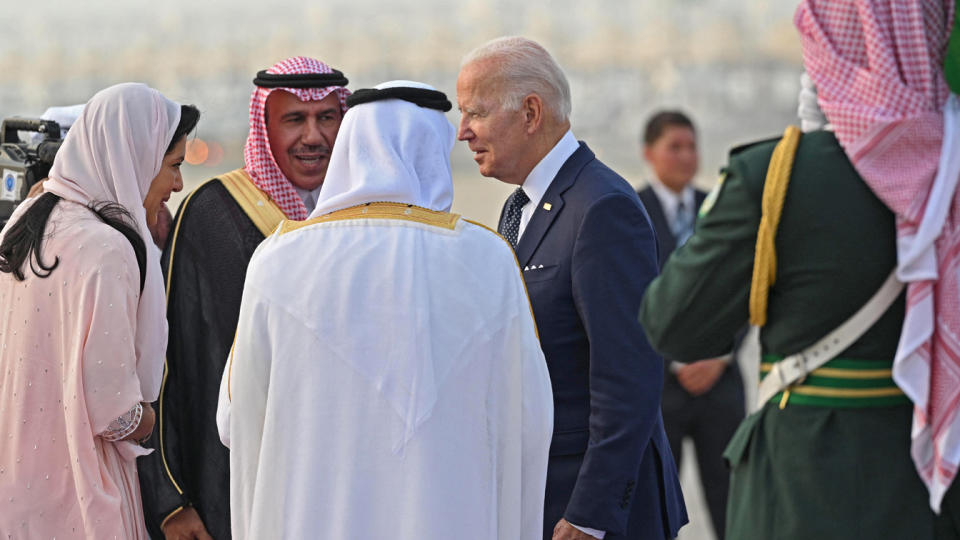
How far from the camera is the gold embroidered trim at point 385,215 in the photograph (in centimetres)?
249

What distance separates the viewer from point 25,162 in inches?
Answer: 142

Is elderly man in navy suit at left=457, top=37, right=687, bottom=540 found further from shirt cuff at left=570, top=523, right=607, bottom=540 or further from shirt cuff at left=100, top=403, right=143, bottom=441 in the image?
shirt cuff at left=100, top=403, right=143, bottom=441

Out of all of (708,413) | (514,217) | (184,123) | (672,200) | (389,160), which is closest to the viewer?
(389,160)

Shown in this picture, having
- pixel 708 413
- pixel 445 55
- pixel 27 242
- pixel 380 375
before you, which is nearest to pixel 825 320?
pixel 380 375

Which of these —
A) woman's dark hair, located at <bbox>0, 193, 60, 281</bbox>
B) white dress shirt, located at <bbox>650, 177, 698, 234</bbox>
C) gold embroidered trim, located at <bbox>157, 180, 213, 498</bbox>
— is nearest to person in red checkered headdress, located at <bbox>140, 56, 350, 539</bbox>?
gold embroidered trim, located at <bbox>157, 180, 213, 498</bbox>

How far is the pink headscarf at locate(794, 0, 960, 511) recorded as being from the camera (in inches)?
81.5

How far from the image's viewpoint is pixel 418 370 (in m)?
2.41

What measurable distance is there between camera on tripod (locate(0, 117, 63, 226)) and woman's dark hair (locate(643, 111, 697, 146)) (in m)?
3.10

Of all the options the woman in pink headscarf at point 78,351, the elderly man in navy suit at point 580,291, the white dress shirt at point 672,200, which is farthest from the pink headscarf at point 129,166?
the white dress shirt at point 672,200

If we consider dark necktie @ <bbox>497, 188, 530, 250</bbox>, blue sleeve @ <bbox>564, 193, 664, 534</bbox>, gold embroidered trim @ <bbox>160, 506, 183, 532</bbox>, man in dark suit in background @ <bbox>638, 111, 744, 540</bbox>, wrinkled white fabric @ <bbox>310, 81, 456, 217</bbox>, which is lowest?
man in dark suit in background @ <bbox>638, 111, 744, 540</bbox>

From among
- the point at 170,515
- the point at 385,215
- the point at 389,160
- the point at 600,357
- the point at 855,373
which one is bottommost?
the point at 170,515

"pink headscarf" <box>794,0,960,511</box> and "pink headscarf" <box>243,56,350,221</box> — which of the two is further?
"pink headscarf" <box>243,56,350,221</box>

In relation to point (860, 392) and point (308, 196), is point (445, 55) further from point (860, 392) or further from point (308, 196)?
point (860, 392)

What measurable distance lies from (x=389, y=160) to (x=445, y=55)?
751 cm
